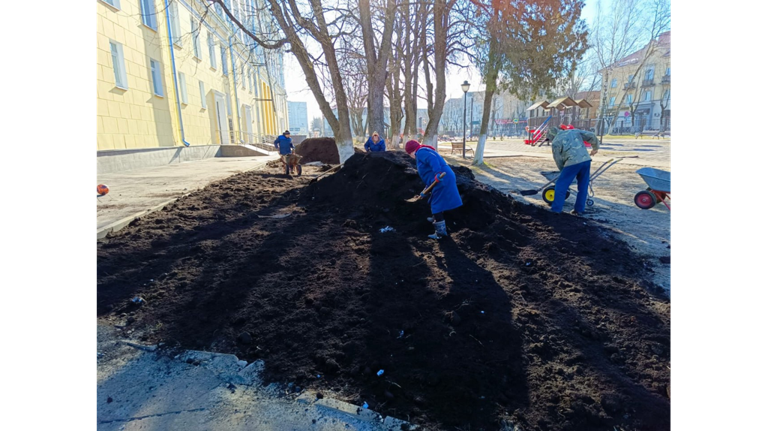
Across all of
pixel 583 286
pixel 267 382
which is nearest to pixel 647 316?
pixel 583 286

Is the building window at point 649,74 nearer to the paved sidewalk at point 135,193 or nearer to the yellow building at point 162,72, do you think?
the yellow building at point 162,72

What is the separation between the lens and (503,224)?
5.06 meters

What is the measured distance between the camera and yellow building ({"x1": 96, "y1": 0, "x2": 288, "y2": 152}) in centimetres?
1226

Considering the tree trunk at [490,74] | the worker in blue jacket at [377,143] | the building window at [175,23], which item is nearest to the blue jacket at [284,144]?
the worker in blue jacket at [377,143]

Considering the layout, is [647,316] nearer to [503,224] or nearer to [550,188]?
[503,224]

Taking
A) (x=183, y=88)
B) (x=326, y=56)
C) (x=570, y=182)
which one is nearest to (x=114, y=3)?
(x=183, y=88)

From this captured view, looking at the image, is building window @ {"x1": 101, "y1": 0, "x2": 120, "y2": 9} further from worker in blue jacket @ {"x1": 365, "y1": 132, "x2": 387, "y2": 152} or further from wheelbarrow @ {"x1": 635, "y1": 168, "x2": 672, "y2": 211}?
wheelbarrow @ {"x1": 635, "y1": 168, "x2": 672, "y2": 211}

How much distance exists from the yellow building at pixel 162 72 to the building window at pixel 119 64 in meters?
0.03

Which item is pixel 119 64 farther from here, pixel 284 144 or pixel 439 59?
pixel 439 59

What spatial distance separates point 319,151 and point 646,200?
15.1 m

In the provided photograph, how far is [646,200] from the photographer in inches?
263

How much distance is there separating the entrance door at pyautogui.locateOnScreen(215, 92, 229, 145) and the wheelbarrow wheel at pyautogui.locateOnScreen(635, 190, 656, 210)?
2278 cm

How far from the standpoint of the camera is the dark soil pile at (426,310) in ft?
6.75

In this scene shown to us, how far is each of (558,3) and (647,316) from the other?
46.2 ft
